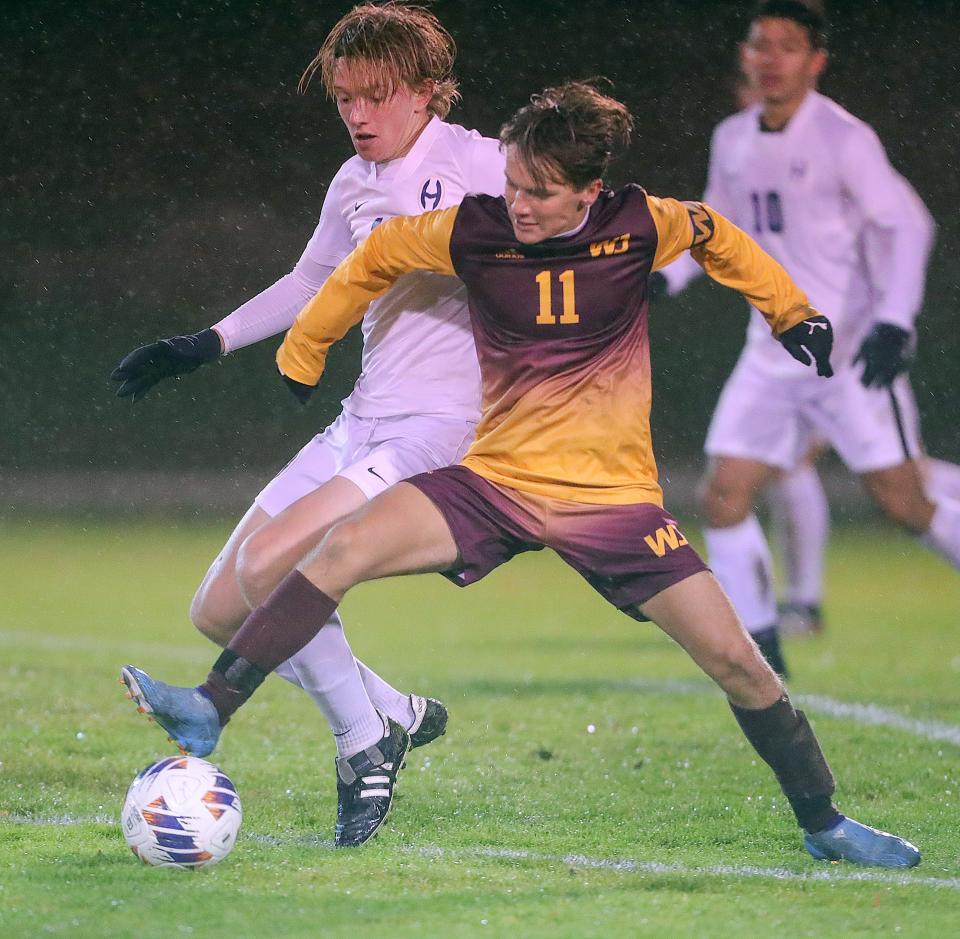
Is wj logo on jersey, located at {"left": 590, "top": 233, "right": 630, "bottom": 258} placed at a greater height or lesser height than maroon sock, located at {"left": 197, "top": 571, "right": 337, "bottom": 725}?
greater

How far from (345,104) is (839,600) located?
7.52 m

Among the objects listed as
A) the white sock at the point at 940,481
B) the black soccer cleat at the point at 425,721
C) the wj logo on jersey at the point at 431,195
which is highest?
the wj logo on jersey at the point at 431,195

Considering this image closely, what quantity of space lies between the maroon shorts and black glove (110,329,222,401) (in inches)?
31.6

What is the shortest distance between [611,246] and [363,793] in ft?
5.03

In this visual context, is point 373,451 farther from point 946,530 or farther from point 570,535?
point 946,530

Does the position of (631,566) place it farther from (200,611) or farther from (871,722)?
(871,722)

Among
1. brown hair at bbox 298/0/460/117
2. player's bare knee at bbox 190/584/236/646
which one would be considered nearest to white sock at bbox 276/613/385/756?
player's bare knee at bbox 190/584/236/646

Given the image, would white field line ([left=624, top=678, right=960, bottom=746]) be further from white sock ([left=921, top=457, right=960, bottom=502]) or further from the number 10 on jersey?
the number 10 on jersey

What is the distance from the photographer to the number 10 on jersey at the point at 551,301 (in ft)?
12.6

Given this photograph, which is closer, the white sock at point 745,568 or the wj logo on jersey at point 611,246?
the wj logo on jersey at point 611,246

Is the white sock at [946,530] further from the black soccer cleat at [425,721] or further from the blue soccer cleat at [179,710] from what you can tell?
the blue soccer cleat at [179,710]

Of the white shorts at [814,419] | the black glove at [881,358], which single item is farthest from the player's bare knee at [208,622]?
the white shorts at [814,419]

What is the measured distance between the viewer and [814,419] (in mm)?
7609

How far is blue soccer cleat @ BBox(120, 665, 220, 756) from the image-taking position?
349 centimetres
